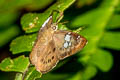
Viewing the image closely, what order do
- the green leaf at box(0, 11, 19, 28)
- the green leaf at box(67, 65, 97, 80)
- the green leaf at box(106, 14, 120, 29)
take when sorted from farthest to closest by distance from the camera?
the green leaf at box(0, 11, 19, 28) < the green leaf at box(106, 14, 120, 29) < the green leaf at box(67, 65, 97, 80)

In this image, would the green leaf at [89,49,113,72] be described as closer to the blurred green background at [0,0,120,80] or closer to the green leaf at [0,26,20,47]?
the blurred green background at [0,0,120,80]

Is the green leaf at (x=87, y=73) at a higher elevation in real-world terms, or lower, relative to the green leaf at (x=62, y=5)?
lower

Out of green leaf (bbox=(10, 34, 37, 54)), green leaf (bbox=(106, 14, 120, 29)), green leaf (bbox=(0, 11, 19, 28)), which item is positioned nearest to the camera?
green leaf (bbox=(10, 34, 37, 54))

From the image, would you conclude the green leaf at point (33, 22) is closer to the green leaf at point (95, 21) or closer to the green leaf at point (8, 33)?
the green leaf at point (95, 21)

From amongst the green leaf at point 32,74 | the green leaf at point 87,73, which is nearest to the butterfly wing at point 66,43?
the green leaf at point 32,74

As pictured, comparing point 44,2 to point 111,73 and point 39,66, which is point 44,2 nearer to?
point 111,73

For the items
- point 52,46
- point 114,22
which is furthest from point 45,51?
point 114,22

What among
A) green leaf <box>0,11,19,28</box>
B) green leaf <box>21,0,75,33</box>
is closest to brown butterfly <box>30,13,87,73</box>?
green leaf <box>21,0,75,33</box>

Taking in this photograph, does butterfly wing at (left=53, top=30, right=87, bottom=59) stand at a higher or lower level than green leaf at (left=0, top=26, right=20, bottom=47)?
higher
